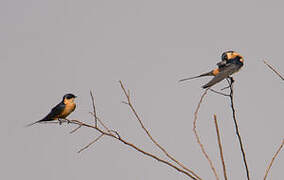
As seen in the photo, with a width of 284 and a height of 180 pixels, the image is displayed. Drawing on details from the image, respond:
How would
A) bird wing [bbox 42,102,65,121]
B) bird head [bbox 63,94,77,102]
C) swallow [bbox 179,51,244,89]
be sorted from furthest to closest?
1. bird head [bbox 63,94,77,102]
2. bird wing [bbox 42,102,65,121]
3. swallow [bbox 179,51,244,89]

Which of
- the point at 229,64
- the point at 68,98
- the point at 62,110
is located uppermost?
the point at 68,98

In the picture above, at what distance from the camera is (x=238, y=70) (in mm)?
6207

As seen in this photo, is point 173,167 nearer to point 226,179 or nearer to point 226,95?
point 226,179

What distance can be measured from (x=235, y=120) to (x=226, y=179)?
0.66m

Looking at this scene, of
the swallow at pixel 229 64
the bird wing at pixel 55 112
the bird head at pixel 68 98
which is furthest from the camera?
the bird head at pixel 68 98

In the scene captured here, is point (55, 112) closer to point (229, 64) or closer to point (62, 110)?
point (62, 110)

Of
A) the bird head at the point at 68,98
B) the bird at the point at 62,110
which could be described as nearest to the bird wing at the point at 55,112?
the bird at the point at 62,110

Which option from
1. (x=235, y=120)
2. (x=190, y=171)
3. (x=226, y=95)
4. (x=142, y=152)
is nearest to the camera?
(x=190, y=171)

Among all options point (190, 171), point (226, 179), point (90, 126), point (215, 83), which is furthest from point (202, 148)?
point (215, 83)

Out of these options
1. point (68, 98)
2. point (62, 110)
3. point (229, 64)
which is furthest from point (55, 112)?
point (229, 64)


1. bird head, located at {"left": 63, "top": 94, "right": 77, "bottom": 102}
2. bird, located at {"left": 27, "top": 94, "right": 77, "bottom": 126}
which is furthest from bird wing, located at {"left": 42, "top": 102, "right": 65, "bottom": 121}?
bird head, located at {"left": 63, "top": 94, "right": 77, "bottom": 102}

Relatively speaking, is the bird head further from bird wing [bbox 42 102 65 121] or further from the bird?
bird wing [bbox 42 102 65 121]

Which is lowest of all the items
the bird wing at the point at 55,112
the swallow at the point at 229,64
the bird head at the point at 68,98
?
the swallow at the point at 229,64

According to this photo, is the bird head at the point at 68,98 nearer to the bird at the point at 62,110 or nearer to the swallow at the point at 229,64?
the bird at the point at 62,110
